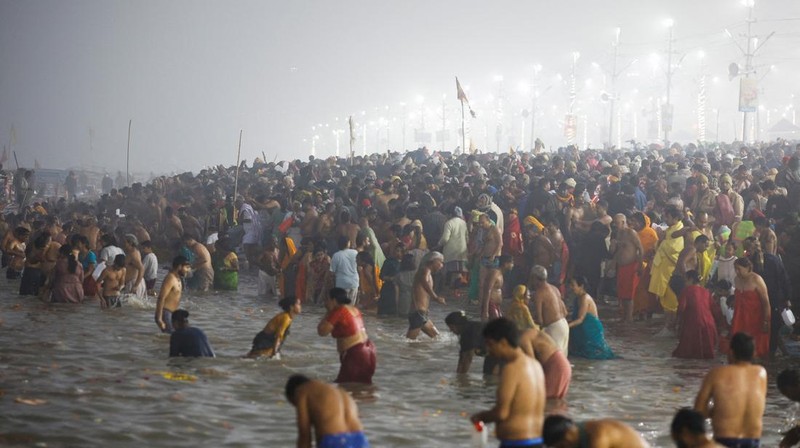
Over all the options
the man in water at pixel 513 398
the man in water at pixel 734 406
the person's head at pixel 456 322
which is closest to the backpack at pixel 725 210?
the person's head at pixel 456 322

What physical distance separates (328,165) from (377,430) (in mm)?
22509

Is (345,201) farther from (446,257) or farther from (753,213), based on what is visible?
(753,213)

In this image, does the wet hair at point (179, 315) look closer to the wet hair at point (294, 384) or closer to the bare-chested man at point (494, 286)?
the bare-chested man at point (494, 286)

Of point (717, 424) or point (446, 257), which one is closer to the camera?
point (717, 424)

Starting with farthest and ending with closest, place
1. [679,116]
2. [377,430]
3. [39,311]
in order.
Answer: [679,116]
[39,311]
[377,430]

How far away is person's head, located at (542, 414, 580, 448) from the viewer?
22.8 ft

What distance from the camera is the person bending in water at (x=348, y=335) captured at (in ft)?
39.6

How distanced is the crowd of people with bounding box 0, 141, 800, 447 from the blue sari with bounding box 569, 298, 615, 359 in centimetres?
2

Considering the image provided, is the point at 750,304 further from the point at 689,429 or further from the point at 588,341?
the point at 689,429

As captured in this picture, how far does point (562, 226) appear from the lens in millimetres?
20734

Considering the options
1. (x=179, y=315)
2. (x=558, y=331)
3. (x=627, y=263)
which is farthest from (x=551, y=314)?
(x=627, y=263)

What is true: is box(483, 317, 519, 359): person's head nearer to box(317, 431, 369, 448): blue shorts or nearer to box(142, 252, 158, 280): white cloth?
box(317, 431, 369, 448): blue shorts

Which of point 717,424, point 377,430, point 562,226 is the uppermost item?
point 562,226

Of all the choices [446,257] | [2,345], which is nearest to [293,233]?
[446,257]
